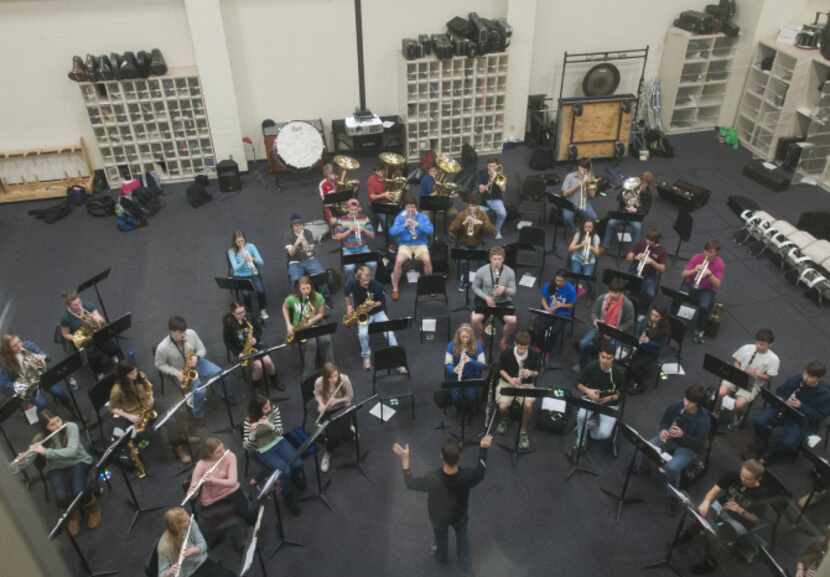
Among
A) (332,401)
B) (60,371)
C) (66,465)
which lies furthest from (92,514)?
(332,401)

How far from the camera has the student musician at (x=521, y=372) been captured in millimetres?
6668

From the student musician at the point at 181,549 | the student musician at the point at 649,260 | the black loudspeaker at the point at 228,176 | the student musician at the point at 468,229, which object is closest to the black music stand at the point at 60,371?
the student musician at the point at 181,549

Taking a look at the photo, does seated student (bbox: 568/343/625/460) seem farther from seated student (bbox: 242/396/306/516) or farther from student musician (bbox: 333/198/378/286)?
student musician (bbox: 333/198/378/286)

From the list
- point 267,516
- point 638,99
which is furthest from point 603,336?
point 638,99

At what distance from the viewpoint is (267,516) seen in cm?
617

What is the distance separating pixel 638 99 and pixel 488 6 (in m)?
3.29

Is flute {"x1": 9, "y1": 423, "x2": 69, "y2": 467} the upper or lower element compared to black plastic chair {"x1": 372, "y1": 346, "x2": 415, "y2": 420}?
upper

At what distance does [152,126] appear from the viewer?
11.4 m

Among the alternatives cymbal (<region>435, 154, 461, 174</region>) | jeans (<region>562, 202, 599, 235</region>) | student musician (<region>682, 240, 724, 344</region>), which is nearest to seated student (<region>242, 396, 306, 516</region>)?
cymbal (<region>435, 154, 461, 174</region>)

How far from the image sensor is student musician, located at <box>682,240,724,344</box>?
793 cm

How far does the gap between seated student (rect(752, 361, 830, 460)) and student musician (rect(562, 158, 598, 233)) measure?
3964 millimetres

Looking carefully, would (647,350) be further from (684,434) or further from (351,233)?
(351,233)

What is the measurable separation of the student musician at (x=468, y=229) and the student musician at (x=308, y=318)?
7.13 feet

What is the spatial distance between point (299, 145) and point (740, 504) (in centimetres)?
823
